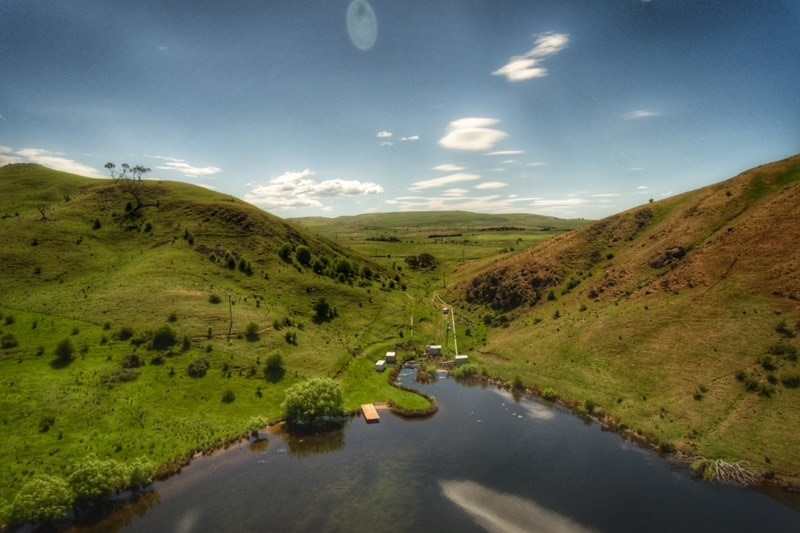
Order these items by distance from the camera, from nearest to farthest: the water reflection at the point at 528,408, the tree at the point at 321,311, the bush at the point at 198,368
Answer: the water reflection at the point at 528,408 → the bush at the point at 198,368 → the tree at the point at 321,311

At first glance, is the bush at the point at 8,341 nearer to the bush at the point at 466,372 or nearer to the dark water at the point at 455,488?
the dark water at the point at 455,488

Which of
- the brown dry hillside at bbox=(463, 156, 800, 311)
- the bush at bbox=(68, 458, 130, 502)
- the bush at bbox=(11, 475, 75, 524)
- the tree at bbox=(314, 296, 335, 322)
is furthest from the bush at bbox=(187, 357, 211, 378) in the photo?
the brown dry hillside at bbox=(463, 156, 800, 311)

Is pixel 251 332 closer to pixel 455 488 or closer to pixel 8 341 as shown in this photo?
pixel 8 341

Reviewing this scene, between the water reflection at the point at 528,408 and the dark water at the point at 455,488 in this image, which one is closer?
the dark water at the point at 455,488

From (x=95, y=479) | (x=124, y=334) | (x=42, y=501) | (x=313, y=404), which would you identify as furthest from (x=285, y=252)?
(x=42, y=501)

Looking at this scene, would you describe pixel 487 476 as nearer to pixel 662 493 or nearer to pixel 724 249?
pixel 662 493

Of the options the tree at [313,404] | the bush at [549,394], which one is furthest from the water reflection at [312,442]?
the bush at [549,394]

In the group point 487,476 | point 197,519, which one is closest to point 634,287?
point 487,476
